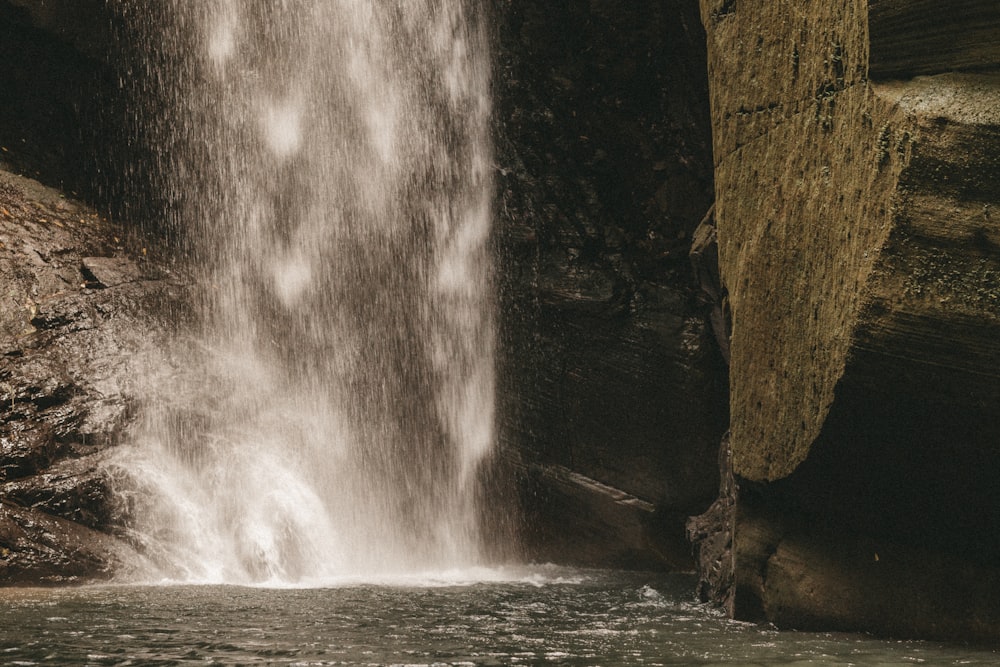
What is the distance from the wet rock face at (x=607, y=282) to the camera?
32.7 ft

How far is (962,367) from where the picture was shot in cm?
438

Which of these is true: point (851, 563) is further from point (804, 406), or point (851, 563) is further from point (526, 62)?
point (526, 62)

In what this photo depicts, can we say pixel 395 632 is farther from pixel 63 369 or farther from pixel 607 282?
pixel 607 282

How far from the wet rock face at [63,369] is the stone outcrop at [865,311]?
569cm

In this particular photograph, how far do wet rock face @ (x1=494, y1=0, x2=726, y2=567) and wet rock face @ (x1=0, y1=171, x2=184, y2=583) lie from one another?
448 cm

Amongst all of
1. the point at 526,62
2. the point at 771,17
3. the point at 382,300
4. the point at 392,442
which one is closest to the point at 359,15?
the point at 526,62

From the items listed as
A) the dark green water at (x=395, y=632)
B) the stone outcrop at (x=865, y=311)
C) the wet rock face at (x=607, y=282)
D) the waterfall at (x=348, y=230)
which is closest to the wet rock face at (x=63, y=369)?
the dark green water at (x=395, y=632)

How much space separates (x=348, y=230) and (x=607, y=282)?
11.9 feet

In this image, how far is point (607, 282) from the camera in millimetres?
10414

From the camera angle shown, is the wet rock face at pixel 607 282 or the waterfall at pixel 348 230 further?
the waterfall at pixel 348 230

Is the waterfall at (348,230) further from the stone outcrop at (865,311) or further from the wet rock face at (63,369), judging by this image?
the stone outcrop at (865,311)

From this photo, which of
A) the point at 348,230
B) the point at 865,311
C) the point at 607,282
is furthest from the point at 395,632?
the point at 348,230

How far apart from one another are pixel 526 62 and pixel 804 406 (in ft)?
23.4

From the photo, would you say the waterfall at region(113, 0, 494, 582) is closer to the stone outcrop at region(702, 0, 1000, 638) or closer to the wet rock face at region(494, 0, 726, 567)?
the wet rock face at region(494, 0, 726, 567)
